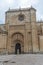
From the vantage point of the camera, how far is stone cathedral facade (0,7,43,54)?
3891 centimetres

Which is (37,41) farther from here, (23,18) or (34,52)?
(23,18)

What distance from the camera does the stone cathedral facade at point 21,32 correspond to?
38906mm

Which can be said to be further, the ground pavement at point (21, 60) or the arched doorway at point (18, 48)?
the arched doorway at point (18, 48)

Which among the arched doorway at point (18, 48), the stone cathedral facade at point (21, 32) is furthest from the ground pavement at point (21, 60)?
the arched doorway at point (18, 48)

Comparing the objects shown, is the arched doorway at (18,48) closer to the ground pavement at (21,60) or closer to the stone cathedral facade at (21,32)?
the stone cathedral facade at (21,32)

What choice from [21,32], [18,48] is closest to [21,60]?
[21,32]

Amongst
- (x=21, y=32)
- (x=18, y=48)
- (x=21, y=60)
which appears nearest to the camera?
(x=21, y=60)

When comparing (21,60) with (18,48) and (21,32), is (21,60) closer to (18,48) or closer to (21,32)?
(21,32)

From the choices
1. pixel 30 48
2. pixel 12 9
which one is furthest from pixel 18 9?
pixel 30 48

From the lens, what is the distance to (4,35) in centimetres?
3984

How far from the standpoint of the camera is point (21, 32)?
39875 millimetres

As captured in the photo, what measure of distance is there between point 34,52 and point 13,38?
5.14 metres

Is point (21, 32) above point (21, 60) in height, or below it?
above

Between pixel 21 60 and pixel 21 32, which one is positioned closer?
pixel 21 60
